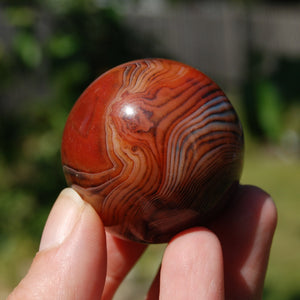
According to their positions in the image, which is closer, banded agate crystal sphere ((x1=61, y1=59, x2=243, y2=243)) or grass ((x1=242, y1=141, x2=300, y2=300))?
banded agate crystal sphere ((x1=61, y1=59, x2=243, y2=243))

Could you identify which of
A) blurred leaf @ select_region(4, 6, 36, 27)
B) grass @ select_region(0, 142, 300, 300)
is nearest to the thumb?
grass @ select_region(0, 142, 300, 300)

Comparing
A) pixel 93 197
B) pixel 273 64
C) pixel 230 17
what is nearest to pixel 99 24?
pixel 93 197

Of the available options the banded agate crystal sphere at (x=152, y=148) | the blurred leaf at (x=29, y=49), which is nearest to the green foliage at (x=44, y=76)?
the blurred leaf at (x=29, y=49)

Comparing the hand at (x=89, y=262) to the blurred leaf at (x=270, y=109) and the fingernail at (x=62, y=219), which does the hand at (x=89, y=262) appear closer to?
the fingernail at (x=62, y=219)

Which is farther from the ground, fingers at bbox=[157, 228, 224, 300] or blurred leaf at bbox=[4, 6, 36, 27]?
blurred leaf at bbox=[4, 6, 36, 27]

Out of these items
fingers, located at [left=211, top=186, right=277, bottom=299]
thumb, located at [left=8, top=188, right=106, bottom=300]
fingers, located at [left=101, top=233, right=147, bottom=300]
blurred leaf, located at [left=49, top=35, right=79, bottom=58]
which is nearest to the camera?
thumb, located at [left=8, top=188, right=106, bottom=300]

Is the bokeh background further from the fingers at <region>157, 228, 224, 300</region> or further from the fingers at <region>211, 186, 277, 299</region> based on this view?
the fingers at <region>157, 228, 224, 300</region>
